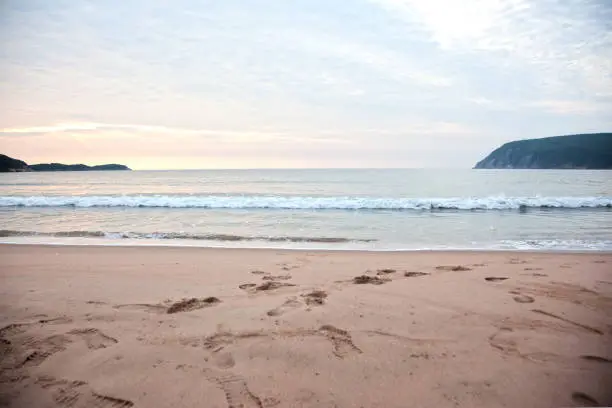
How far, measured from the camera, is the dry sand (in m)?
2.25

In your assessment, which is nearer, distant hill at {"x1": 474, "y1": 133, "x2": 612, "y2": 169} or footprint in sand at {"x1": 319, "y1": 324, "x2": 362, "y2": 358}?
footprint in sand at {"x1": 319, "y1": 324, "x2": 362, "y2": 358}

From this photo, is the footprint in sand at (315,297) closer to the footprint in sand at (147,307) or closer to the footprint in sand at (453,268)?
the footprint in sand at (147,307)

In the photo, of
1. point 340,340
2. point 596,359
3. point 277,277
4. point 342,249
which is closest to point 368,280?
point 277,277

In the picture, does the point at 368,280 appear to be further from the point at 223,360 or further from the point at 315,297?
the point at 223,360

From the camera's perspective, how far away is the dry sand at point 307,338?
225cm

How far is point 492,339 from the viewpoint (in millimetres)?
2928

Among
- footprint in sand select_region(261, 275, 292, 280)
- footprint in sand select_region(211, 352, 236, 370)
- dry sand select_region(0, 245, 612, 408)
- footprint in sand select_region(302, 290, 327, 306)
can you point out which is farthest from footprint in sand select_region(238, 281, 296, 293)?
footprint in sand select_region(211, 352, 236, 370)

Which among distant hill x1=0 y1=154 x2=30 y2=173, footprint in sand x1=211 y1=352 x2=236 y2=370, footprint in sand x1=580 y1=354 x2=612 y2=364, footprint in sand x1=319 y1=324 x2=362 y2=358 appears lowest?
footprint in sand x1=211 y1=352 x2=236 y2=370

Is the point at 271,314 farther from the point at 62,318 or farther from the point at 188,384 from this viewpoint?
the point at 62,318

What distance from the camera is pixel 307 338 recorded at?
2969mm

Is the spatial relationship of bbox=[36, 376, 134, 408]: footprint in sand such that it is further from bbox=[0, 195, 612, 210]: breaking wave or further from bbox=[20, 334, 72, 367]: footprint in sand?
bbox=[0, 195, 612, 210]: breaking wave

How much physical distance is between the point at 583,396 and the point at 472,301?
1.71m

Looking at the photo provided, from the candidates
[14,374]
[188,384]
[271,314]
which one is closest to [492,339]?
[271,314]

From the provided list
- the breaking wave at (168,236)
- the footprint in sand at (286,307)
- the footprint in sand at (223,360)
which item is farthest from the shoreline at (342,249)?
the footprint in sand at (223,360)
